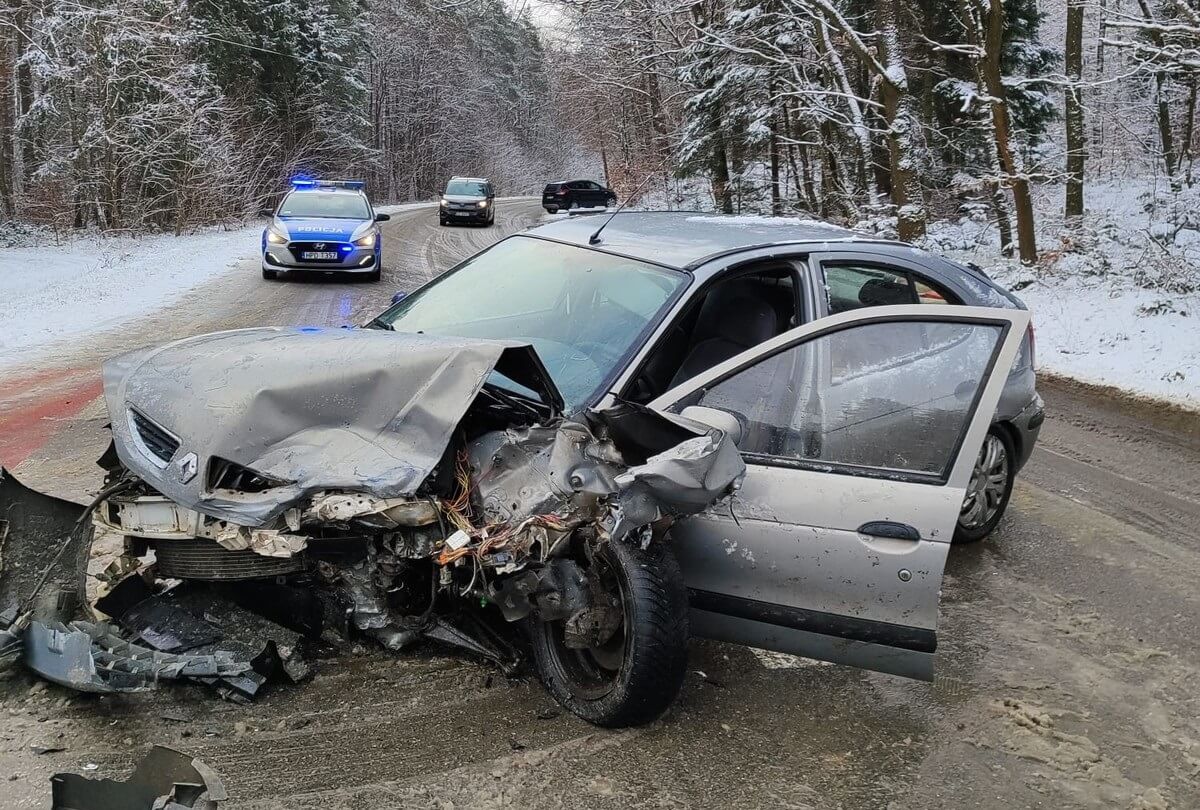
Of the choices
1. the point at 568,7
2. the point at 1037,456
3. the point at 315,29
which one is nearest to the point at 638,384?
the point at 1037,456

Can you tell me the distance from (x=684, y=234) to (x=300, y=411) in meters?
2.16

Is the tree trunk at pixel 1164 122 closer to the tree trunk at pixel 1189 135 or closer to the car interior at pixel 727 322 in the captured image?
the tree trunk at pixel 1189 135

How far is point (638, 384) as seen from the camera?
3.58 m

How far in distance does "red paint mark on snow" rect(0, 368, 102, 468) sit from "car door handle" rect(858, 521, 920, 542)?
5151 mm

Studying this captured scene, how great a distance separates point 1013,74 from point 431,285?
1652 cm

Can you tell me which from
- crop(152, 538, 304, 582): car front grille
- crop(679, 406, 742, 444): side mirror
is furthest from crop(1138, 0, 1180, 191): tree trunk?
crop(152, 538, 304, 582): car front grille

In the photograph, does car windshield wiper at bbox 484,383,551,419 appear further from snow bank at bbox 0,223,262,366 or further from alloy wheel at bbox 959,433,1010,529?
snow bank at bbox 0,223,262,366

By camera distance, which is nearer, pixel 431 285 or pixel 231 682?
pixel 231 682

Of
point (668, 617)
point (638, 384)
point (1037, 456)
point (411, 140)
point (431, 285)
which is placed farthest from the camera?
point (411, 140)

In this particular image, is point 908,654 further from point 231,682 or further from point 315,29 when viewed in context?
point 315,29

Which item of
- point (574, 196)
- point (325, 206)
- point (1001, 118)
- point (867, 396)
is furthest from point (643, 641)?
point (574, 196)

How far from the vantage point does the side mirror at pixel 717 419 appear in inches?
121

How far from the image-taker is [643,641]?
289cm

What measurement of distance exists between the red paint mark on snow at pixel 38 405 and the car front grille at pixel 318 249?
242 inches
